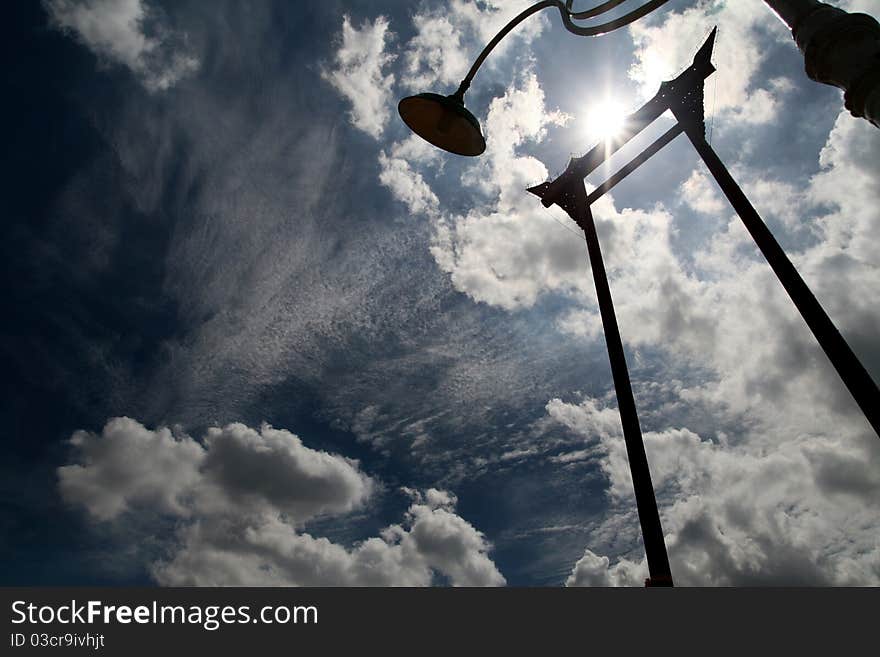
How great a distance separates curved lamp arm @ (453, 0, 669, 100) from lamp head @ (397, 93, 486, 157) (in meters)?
0.22

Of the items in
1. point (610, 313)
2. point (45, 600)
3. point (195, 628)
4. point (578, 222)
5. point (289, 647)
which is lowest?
point (289, 647)

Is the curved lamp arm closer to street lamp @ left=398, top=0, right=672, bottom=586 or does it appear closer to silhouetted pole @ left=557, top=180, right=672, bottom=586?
street lamp @ left=398, top=0, right=672, bottom=586

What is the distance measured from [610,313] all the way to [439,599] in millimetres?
4816

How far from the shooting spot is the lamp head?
196 inches

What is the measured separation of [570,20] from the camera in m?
3.98

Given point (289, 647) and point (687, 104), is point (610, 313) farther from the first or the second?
point (289, 647)

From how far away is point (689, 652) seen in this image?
13.3ft

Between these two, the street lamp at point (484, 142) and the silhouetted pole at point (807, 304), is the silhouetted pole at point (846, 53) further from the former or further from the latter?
the silhouetted pole at point (807, 304)

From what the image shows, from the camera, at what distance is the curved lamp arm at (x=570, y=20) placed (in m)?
3.36

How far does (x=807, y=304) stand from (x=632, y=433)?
8.23ft

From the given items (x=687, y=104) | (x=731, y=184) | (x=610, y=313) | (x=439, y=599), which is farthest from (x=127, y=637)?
(x=687, y=104)

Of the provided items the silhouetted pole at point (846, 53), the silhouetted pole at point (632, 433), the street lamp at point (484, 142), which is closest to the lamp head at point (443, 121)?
the street lamp at point (484, 142)

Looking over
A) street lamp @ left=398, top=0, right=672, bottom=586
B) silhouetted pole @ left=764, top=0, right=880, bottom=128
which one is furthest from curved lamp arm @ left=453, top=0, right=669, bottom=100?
silhouetted pole @ left=764, top=0, right=880, bottom=128

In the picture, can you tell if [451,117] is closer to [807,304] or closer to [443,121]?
[443,121]
